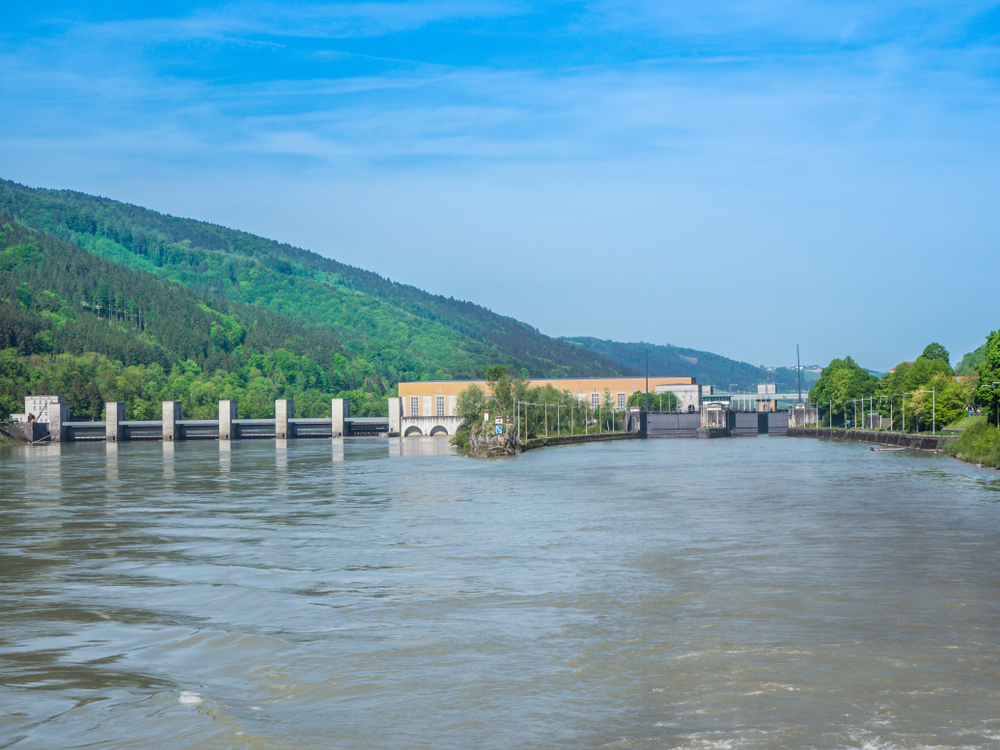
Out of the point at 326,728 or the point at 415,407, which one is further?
the point at 415,407

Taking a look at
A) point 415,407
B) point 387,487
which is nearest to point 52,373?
point 415,407

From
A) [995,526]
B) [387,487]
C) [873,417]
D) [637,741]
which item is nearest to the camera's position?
[637,741]

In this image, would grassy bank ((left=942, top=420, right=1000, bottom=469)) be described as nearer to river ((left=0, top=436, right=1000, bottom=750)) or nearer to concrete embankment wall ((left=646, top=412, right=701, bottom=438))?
river ((left=0, top=436, right=1000, bottom=750))

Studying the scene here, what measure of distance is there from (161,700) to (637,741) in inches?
238

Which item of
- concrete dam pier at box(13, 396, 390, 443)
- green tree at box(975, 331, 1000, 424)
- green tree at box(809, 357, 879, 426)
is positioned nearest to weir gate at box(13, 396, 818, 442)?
concrete dam pier at box(13, 396, 390, 443)

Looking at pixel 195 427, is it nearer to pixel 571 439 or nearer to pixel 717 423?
pixel 571 439

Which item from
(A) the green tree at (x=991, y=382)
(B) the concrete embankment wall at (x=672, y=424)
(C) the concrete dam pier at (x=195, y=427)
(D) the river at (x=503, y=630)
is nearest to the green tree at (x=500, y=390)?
(C) the concrete dam pier at (x=195, y=427)

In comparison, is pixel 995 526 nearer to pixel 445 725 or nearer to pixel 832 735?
pixel 832 735

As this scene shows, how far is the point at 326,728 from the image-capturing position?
449 inches

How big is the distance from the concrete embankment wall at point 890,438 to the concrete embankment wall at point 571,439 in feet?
97.2

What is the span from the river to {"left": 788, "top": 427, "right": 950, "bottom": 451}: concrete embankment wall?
59699mm

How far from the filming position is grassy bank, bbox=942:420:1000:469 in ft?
209

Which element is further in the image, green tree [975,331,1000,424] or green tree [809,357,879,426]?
green tree [809,357,879,426]

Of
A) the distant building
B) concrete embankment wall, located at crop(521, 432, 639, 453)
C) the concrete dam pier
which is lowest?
concrete embankment wall, located at crop(521, 432, 639, 453)
